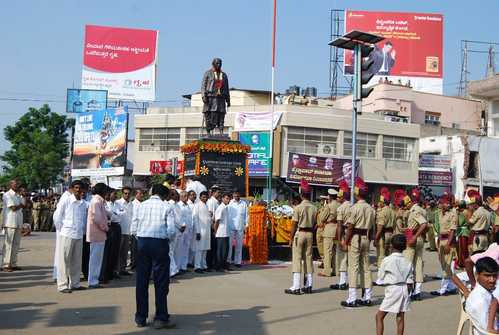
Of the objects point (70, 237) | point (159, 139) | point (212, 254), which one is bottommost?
point (212, 254)

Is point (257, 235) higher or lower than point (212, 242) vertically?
higher

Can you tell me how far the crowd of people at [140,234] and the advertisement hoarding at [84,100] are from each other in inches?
1041

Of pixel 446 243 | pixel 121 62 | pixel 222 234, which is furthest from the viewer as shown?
pixel 121 62

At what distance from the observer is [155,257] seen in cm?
782

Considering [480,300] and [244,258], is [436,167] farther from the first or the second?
[480,300]

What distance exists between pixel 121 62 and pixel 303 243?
3365 centimetres

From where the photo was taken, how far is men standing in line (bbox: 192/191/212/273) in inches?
524

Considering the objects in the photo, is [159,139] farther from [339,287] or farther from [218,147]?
[339,287]

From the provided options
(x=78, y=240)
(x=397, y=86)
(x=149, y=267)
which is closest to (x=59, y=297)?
(x=78, y=240)

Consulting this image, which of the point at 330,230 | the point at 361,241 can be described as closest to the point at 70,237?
the point at 361,241

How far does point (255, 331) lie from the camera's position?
7.76 m

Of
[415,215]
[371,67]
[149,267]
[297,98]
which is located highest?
[297,98]

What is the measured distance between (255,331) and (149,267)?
1543 mm

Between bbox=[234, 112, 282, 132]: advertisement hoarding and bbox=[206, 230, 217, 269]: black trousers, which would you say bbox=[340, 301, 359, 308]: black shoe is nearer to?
A: bbox=[206, 230, 217, 269]: black trousers
